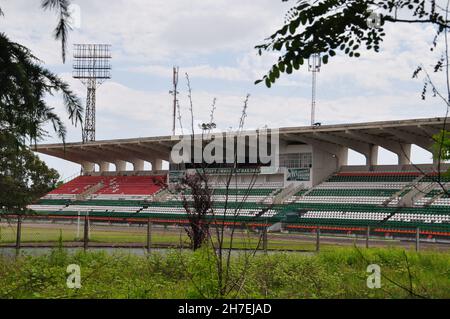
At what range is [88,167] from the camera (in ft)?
212

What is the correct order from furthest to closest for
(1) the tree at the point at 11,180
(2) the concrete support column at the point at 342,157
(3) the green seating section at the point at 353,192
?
(2) the concrete support column at the point at 342,157
(3) the green seating section at the point at 353,192
(1) the tree at the point at 11,180

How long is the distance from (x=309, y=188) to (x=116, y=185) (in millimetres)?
21300

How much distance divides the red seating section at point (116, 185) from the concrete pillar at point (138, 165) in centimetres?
140

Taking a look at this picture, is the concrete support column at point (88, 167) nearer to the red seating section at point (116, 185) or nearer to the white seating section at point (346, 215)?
the red seating section at point (116, 185)

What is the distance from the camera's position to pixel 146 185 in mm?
54562

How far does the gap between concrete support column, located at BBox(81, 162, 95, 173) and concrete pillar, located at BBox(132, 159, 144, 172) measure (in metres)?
6.88

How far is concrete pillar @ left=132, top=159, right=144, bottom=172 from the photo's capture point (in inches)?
2342

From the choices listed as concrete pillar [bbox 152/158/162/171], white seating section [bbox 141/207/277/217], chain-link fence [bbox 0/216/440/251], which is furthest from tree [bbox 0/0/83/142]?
concrete pillar [bbox 152/158/162/171]

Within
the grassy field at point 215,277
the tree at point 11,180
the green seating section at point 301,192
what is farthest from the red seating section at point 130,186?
the grassy field at point 215,277

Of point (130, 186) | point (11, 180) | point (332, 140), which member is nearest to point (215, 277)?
point (11, 180)

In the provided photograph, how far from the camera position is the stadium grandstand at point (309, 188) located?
114 ft

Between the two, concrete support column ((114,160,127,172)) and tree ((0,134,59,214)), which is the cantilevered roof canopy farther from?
tree ((0,134,59,214))
